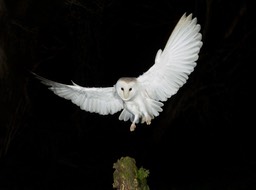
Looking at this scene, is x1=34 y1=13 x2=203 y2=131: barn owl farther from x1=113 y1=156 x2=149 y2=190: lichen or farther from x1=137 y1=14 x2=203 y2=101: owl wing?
x1=113 y1=156 x2=149 y2=190: lichen

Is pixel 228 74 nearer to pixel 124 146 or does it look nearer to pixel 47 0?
pixel 124 146

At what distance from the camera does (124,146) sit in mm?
9883

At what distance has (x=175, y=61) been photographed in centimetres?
324

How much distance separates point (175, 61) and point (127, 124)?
6.54 metres

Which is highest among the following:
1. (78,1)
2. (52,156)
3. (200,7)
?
(200,7)

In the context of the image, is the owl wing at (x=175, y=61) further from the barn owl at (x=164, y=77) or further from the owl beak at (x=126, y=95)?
the owl beak at (x=126, y=95)

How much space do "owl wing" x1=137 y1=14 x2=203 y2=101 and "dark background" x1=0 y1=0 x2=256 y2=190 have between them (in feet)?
10.4

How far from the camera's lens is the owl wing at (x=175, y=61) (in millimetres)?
3137

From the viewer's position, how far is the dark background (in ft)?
24.8

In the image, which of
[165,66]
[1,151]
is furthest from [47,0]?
[165,66]

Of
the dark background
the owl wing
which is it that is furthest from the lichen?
the dark background

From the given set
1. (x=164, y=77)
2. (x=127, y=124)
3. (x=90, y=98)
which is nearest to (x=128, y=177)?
(x=164, y=77)

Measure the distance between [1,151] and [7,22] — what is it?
1897 millimetres

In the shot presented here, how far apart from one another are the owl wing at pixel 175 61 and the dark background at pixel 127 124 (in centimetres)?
318
